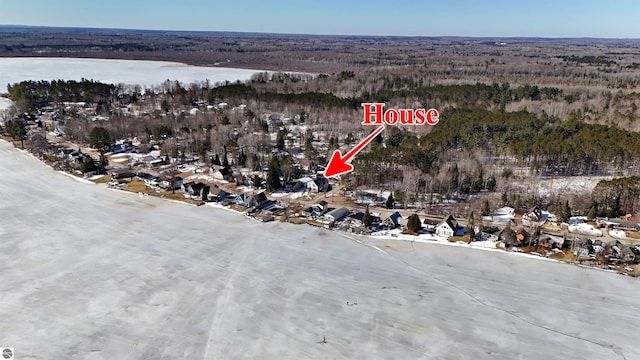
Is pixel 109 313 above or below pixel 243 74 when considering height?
below

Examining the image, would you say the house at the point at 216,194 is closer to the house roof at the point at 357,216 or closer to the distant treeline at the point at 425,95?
the house roof at the point at 357,216

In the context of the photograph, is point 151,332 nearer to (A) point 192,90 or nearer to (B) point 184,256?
(B) point 184,256

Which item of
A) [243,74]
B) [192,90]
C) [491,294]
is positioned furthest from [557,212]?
[243,74]

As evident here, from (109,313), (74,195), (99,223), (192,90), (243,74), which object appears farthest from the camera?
(243,74)

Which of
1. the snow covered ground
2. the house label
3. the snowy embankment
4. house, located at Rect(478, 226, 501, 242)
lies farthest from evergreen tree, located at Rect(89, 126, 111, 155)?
the snowy embankment

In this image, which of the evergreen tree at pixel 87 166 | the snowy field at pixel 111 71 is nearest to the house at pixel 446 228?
the evergreen tree at pixel 87 166

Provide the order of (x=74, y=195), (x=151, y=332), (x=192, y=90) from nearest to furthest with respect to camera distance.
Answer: (x=151, y=332)
(x=74, y=195)
(x=192, y=90)
